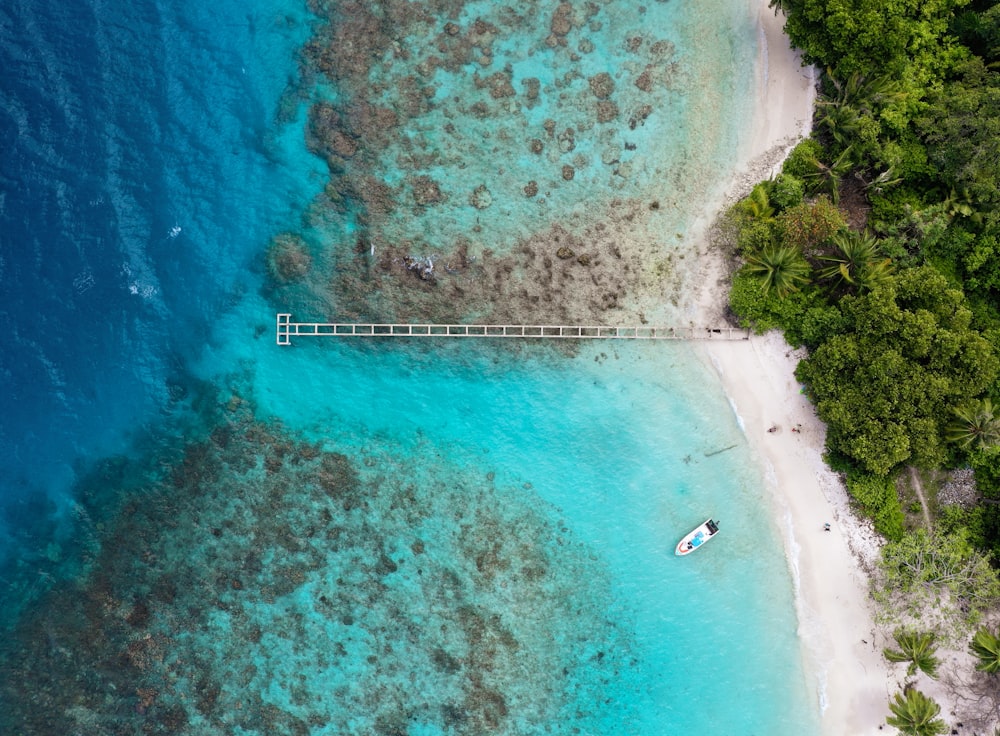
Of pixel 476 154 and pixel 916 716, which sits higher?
pixel 476 154

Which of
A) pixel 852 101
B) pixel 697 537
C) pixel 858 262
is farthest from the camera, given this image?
pixel 697 537

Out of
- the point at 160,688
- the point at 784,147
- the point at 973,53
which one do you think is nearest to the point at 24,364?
the point at 160,688

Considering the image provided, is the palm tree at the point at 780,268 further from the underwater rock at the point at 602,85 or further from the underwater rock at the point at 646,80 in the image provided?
the underwater rock at the point at 602,85

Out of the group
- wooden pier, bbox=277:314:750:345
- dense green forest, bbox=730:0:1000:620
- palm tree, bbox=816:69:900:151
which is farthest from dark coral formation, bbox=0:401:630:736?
palm tree, bbox=816:69:900:151

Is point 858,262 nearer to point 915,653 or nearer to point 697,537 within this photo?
point 697,537

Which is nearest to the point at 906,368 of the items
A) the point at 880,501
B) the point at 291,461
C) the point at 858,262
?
the point at 858,262

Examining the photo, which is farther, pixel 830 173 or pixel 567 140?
pixel 567 140

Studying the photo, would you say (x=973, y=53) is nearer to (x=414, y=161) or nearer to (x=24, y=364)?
(x=414, y=161)
